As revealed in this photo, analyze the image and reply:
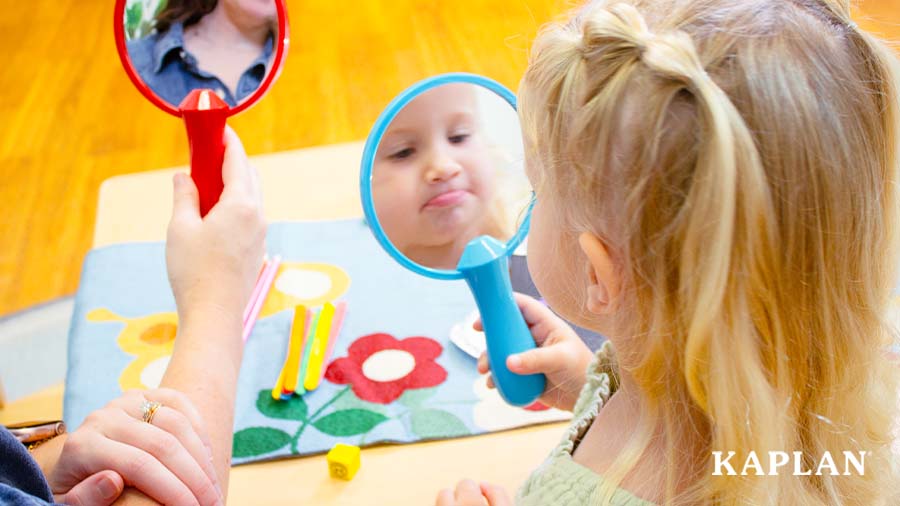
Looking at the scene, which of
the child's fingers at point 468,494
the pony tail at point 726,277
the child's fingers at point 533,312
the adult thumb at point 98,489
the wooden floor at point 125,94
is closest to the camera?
the pony tail at point 726,277

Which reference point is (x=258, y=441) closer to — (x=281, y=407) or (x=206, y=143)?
(x=281, y=407)

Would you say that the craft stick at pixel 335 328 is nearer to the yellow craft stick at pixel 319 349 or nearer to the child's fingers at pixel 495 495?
the yellow craft stick at pixel 319 349

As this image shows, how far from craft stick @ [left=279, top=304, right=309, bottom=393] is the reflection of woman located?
293 millimetres

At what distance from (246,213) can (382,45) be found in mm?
1869

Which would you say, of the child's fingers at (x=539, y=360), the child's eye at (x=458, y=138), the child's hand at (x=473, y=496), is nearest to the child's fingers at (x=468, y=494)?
the child's hand at (x=473, y=496)

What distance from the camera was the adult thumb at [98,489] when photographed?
704 mm

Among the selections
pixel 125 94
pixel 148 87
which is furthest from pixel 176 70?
pixel 125 94

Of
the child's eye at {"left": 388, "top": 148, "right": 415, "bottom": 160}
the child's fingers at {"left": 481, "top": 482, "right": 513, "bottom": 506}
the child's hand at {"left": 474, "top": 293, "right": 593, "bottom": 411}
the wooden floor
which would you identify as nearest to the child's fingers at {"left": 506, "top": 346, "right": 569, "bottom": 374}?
the child's hand at {"left": 474, "top": 293, "right": 593, "bottom": 411}

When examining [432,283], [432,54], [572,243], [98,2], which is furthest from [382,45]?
[572,243]

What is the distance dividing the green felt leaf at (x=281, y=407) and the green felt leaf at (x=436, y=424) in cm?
13

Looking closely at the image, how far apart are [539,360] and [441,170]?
0.20 metres

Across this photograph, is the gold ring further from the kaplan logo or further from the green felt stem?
the kaplan logo

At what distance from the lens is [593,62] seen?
0.65m

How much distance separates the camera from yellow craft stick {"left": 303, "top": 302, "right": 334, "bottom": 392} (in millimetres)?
1070
